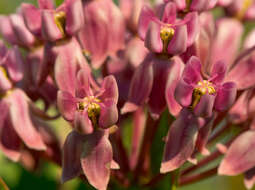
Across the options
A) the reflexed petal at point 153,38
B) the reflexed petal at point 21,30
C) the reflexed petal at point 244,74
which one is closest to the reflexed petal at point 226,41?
the reflexed petal at point 244,74

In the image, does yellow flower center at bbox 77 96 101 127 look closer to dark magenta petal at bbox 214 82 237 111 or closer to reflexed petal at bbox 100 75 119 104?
reflexed petal at bbox 100 75 119 104

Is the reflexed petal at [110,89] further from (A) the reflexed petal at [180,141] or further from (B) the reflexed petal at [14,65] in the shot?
(B) the reflexed petal at [14,65]

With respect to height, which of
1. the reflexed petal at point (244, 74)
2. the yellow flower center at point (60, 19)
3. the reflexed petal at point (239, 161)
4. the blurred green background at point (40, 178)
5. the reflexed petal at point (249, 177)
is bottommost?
the blurred green background at point (40, 178)

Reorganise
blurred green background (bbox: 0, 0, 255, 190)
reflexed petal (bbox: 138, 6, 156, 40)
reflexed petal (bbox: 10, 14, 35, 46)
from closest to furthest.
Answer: reflexed petal (bbox: 138, 6, 156, 40)
reflexed petal (bbox: 10, 14, 35, 46)
blurred green background (bbox: 0, 0, 255, 190)

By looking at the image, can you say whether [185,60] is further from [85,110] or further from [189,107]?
[85,110]

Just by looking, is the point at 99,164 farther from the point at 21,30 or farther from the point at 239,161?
the point at 21,30

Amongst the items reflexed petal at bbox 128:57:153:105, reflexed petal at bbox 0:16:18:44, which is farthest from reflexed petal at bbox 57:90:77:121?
reflexed petal at bbox 0:16:18:44
